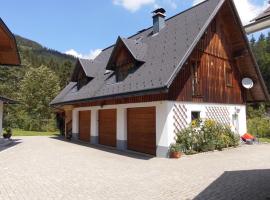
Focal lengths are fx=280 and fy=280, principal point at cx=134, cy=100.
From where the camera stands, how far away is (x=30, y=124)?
36.2 meters

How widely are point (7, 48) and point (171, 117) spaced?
9391 millimetres

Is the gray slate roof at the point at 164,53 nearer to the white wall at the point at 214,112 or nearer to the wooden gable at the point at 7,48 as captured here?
the white wall at the point at 214,112

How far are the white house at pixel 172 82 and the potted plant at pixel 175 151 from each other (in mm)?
289

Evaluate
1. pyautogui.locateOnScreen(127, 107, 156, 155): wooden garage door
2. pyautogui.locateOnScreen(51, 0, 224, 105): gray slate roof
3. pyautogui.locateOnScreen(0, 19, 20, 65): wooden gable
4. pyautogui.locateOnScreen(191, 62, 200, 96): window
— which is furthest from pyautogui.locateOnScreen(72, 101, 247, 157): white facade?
pyautogui.locateOnScreen(0, 19, 20, 65): wooden gable

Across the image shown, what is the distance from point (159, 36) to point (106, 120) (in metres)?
6.31

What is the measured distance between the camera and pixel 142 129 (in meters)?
14.6

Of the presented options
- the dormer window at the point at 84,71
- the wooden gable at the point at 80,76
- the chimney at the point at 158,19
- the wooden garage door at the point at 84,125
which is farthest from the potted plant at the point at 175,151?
the wooden gable at the point at 80,76

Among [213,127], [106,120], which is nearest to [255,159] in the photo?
[213,127]

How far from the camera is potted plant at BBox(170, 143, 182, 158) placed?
12.6m

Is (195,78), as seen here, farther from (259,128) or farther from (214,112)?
(259,128)

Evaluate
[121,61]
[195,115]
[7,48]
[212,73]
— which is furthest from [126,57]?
[7,48]

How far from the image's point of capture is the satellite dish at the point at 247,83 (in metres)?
18.3

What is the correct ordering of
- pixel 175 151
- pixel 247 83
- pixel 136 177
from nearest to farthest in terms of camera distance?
1. pixel 136 177
2. pixel 175 151
3. pixel 247 83

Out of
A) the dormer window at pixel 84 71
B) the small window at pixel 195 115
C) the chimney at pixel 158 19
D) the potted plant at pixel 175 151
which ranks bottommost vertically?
the potted plant at pixel 175 151
